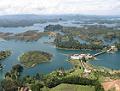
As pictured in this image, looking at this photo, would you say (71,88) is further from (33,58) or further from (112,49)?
(112,49)

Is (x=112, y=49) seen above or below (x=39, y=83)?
below

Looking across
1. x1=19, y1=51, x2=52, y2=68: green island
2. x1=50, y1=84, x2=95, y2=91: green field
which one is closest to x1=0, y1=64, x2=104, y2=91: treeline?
x1=50, y1=84, x2=95, y2=91: green field

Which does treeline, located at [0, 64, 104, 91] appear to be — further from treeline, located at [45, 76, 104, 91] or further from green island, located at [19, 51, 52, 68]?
green island, located at [19, 51, 52, 68]

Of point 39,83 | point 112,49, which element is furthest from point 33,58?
point 112,49

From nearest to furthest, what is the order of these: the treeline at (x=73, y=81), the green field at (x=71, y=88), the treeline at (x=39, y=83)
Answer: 1. the green field at (x=71, y=88)
2. the treeline at (x=39, y=83)
3. the treeline at (x=73, y=81)

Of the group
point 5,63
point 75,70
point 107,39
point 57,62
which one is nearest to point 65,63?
point 57,62

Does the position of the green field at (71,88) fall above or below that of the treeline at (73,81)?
below

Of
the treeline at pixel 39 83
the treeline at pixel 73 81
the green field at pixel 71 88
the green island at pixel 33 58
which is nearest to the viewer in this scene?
the green field at pixel 71 88

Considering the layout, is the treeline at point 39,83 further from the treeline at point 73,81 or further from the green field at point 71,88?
the green field at point 71,88

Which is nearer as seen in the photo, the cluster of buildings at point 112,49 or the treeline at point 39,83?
the treeline at point 39,83

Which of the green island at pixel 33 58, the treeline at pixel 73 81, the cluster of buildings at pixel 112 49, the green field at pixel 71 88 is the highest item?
the treeline at pixel 73 81

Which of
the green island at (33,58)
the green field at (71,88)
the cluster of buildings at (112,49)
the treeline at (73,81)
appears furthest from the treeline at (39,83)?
the cluster of buildings at (112,49)

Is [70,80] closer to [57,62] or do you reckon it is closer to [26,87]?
[26,87]
